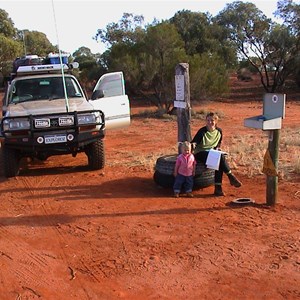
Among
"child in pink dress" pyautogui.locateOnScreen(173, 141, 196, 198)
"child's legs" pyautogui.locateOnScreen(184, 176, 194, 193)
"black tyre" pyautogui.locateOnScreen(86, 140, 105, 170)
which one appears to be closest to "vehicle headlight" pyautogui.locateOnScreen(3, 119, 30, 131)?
"black tyre" pyautogui.locateOnScreen(86, 140, 105, 170)

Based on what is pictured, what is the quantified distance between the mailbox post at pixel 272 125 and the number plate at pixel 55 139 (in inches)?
122

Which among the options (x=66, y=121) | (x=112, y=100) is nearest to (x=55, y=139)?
(x=66, y=121)

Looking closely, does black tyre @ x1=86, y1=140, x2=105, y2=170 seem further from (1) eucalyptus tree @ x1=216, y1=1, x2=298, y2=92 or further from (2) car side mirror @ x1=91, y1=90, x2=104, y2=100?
(1) eucalyptus tree @ x1=216, y1=1, x2=298, y2=92

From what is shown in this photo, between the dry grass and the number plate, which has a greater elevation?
the number plate

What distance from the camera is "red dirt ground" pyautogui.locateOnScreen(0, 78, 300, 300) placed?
12.4ft

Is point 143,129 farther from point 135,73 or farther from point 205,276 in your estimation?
point 205,276

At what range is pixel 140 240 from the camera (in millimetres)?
4727

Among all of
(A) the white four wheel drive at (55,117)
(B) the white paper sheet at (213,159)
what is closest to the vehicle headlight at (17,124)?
(A) the white four wheel drive at (55,117)

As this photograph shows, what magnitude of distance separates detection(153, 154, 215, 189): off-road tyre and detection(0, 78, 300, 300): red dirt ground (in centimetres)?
12

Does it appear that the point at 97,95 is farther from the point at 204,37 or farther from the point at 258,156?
the point at 204,37

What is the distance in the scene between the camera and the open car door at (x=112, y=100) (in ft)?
27.6

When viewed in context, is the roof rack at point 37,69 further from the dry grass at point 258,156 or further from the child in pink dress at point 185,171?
the child in pink dress at point 185,171

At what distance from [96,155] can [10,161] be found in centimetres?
142

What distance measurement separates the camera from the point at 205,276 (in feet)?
12.8
